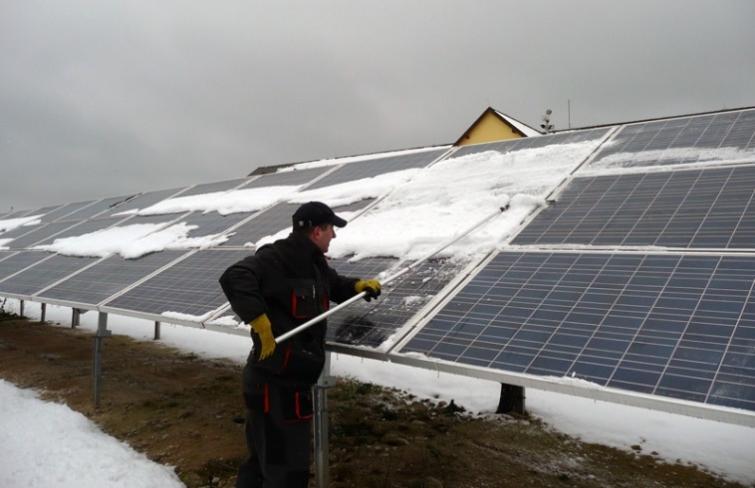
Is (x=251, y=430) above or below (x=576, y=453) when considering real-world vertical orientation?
above

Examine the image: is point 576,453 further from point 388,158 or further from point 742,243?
point 388,158

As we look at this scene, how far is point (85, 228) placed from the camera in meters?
12.4

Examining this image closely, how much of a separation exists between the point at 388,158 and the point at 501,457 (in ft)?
20.6

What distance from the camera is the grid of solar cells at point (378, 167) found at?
365 inches

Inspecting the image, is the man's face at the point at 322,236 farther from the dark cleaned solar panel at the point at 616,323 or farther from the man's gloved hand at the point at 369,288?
the dark cleaned solar panel at the point at 616,323

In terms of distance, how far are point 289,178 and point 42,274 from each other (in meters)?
5.12

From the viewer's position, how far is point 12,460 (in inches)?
220

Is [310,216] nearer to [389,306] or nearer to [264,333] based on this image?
[264,333]

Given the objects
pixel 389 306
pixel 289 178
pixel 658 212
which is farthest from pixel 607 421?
pixel 289 178

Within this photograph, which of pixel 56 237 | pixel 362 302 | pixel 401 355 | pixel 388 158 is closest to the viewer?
pixel 401 355

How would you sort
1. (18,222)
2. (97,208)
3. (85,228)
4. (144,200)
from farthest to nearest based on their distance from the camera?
(18,222), (97,208), (144,200), (85,228)

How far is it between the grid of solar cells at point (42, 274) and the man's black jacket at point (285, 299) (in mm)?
6409

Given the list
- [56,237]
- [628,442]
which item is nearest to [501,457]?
[628,442]

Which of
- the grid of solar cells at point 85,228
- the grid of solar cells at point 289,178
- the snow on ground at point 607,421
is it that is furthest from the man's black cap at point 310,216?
the grid of solar cells at point 85,228
